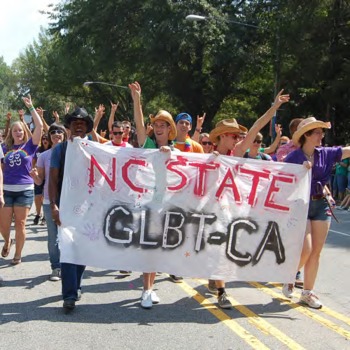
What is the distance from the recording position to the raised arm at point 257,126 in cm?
529

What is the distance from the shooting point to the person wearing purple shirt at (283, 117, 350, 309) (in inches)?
215

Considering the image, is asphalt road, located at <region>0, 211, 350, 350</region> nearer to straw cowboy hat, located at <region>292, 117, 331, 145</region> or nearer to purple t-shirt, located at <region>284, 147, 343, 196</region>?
purple t-shirt, located at <region>284, 147, 343, 196</region>

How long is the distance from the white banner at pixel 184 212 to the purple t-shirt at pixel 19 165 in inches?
74.1

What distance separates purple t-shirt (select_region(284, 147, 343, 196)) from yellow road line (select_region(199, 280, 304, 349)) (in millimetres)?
1324

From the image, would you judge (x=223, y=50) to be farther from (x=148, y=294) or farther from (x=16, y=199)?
(x=148, y=294)

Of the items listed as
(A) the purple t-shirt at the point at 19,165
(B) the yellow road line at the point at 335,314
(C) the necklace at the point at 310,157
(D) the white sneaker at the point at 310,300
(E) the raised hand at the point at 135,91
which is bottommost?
(B) the yellow road line at the point at 335,314

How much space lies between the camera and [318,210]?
5.50 metres

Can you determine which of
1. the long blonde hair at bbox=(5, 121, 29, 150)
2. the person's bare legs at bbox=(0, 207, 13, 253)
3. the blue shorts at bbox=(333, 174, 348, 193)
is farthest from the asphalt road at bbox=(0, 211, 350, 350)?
the blue shorts at bbox=(333, 174, 348, 193)

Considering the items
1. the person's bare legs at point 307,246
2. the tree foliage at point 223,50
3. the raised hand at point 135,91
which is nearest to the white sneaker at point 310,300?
the person's bare legs at point 307,246

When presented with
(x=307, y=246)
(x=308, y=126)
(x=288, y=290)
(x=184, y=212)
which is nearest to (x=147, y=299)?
(x=184, y=212)

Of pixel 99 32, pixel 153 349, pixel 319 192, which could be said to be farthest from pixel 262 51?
pixel 153 349

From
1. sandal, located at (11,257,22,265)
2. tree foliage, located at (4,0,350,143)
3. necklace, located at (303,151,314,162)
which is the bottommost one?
sandal, located at (11,257,22,265)

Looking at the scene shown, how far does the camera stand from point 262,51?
Answer: 29953 mm

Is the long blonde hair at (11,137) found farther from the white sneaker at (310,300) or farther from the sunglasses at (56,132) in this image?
the white sneaker at (310,300)
